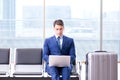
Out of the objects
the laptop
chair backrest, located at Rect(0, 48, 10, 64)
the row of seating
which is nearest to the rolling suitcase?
the laptop

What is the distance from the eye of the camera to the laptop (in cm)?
373

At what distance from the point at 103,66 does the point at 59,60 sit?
68 centimetres

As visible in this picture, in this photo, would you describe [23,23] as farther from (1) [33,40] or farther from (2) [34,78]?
(2) [34,78]

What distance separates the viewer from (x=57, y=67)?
12.9 feet

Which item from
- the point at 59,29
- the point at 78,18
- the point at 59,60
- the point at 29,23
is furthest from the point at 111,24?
the point at 59,60

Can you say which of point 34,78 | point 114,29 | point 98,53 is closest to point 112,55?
point 98,53

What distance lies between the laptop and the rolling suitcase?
46cm

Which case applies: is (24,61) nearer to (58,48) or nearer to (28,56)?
(28,56)

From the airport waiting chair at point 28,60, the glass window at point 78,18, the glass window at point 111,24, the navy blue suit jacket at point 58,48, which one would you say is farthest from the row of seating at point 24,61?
the glass window at point 111,24

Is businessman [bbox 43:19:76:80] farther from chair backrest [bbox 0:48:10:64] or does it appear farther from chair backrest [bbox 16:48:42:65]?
chair backrest [bbox 0:48:10:64]

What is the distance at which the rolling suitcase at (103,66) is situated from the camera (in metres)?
4.05

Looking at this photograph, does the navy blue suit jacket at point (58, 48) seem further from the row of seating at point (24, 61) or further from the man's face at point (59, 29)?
the row of seating at point (24, 61)

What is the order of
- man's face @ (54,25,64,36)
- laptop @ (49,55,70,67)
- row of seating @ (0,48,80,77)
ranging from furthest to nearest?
1. row of seating @ (0,48,80,77)
2. man's face @ (54,25,64,36)
3. laptop @ (49,55,70,67)

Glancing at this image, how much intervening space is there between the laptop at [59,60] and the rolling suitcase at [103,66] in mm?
460
